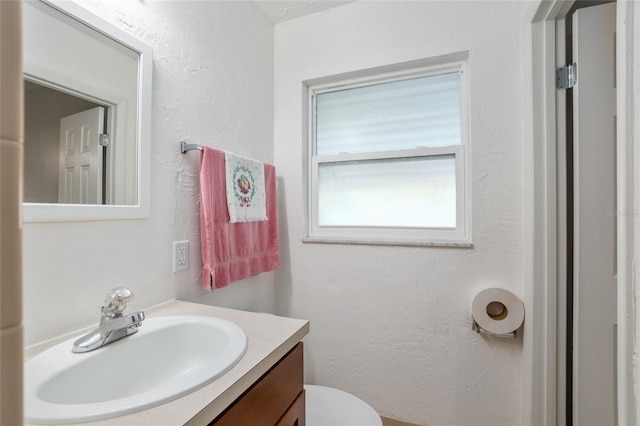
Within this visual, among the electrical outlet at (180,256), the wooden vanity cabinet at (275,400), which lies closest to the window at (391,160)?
the electrical outlet at (180,256)

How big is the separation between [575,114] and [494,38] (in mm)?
528

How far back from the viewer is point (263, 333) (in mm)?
778

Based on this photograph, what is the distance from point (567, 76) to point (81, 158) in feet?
5.70

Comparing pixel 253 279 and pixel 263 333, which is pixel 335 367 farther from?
pixel 263 333

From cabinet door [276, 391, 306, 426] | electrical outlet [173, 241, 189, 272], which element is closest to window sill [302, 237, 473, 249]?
electrical outlet [173, 241, 189, 272]

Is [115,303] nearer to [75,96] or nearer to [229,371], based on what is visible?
[229,371]

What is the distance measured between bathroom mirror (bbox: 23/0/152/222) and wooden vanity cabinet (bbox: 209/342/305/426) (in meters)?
0.65

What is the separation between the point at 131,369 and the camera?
721 mm

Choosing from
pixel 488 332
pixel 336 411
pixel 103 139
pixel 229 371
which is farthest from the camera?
pixel 488 332

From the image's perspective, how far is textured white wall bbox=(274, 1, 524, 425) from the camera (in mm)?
1293

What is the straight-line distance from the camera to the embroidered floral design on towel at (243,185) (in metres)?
1.26

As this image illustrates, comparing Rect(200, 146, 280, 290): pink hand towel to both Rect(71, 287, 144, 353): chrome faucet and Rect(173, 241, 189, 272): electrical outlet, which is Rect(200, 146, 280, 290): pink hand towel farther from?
Rect(71, 287, 144, 353): chrome faucet

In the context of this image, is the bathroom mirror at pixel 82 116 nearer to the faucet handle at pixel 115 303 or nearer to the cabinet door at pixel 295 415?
the faucet handle at pixel 115 303

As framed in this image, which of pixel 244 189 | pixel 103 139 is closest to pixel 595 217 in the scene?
→ pixel 244 189
